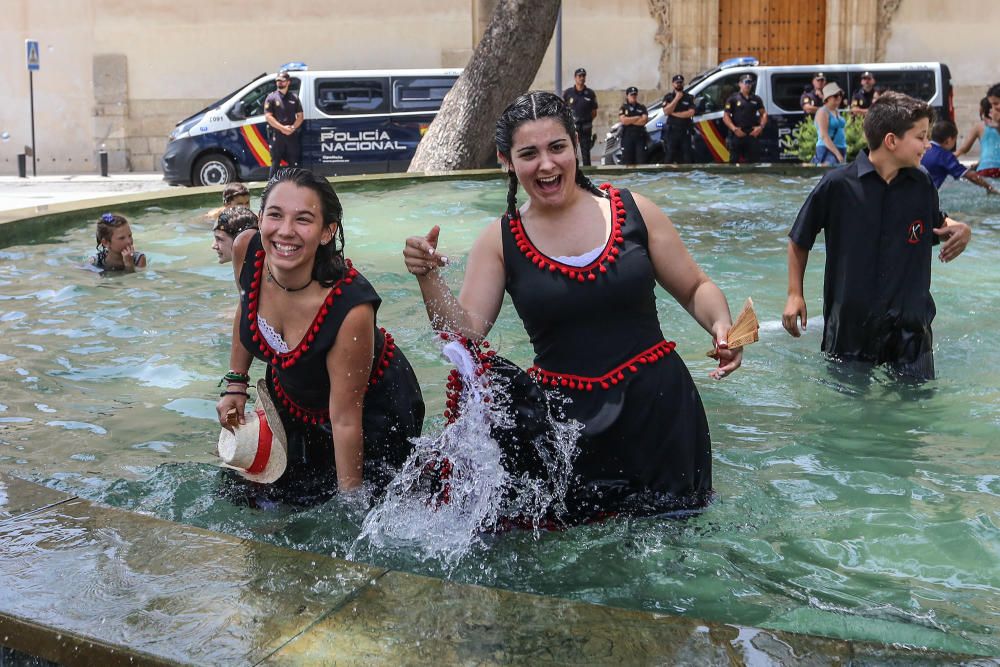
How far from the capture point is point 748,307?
3859 millimetres

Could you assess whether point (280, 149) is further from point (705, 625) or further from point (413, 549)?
point (705, 625)

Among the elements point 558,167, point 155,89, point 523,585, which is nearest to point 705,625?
point 523,585

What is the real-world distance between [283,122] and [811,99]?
838cm

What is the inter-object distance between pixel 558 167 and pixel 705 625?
61.5 inches

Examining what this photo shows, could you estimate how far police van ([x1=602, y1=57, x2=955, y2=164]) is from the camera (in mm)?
20891

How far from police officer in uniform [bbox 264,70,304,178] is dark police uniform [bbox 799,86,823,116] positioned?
7.94 m

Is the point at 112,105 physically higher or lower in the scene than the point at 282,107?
higher

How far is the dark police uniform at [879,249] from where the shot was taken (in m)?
6.01

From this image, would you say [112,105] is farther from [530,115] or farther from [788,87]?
[530,115]

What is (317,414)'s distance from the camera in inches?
173

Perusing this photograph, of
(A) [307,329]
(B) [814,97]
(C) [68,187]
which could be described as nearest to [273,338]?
(A) [307,329]

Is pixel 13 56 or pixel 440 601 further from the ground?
pixel 13 56

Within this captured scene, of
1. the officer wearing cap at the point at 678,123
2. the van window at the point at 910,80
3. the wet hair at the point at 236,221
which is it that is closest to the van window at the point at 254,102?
the officer wearing cap at the point at 678,123

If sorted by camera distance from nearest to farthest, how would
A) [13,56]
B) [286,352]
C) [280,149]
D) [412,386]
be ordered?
1. [286,352]
2. [412,386]
3. [280,149]
4. [13,56]
